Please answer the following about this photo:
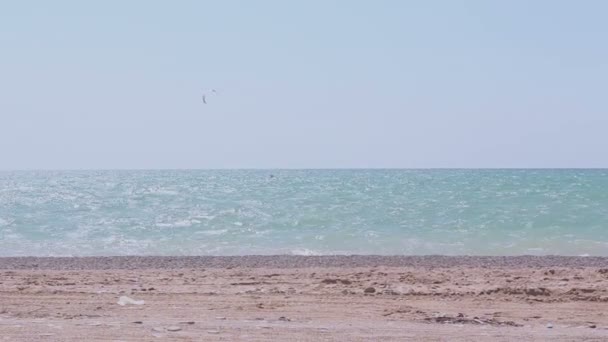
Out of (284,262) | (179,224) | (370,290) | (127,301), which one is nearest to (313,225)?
(179,224)

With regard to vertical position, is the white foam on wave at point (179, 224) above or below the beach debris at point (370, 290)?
below

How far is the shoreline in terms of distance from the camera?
1658 centimetres

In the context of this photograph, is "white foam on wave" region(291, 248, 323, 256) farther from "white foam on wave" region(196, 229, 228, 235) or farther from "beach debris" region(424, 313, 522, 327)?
"beach debris" region(424, 313, 522, 327)

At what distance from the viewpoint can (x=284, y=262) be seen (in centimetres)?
1739

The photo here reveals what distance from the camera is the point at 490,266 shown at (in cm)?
1625

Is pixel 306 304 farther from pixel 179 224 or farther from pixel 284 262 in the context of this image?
pixel 179 224

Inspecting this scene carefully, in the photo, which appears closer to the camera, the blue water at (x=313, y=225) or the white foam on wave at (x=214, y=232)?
the blue water at (x=313, y=225)

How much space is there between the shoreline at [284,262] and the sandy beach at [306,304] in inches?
28.4

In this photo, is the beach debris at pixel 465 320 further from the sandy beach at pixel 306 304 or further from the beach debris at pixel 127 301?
the beach debris at pixel 127 301

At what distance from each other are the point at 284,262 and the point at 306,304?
22.7 feet

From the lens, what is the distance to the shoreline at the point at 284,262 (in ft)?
54.4

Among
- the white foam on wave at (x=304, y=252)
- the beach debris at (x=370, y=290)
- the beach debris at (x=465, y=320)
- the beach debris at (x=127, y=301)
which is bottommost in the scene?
the white foam on wave at (x=304, y=252)

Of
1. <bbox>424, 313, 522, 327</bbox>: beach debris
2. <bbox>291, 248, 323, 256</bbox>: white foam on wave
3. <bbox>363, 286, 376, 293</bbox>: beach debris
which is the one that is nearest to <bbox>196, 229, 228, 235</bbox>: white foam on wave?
<bbox>291, 248, 323, 256</bbox>: white foam on wave

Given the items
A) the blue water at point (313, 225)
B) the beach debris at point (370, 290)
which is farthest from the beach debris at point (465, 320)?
the blue water at point (313, 225)
